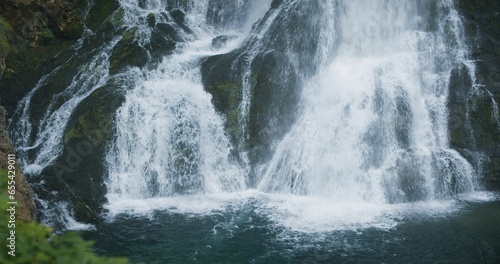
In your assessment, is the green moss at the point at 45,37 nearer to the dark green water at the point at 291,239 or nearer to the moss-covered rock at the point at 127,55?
the moss-covered rock at the point at 127,55

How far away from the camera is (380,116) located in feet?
51.1

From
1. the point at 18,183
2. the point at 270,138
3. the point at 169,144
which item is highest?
the point at 270,138

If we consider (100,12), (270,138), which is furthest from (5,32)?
(270,138)

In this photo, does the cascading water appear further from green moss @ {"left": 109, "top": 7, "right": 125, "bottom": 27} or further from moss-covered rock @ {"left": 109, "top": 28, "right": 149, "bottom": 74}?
green moss @ {"left": 109, "top": 7, "right": 125, "bottom": 27}

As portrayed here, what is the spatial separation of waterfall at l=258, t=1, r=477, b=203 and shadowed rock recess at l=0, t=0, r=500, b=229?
1.39 ft

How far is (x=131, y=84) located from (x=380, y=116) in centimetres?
953

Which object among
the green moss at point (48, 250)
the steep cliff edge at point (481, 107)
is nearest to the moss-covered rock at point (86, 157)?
the green moss at point (48, 250)

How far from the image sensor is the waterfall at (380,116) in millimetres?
14719

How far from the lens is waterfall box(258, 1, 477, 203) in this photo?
14719 mm

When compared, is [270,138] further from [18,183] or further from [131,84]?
[18,183]

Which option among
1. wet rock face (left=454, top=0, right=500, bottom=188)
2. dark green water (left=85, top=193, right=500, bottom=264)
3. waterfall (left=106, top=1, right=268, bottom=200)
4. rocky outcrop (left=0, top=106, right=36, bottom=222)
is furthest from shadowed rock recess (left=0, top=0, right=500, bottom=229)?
rocky outcrop (left=0, top=106, right=36, bottom=222)

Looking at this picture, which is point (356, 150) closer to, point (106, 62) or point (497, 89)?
point (497, 89)

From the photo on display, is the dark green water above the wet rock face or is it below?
below

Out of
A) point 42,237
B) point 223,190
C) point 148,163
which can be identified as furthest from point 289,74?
point 42,237
